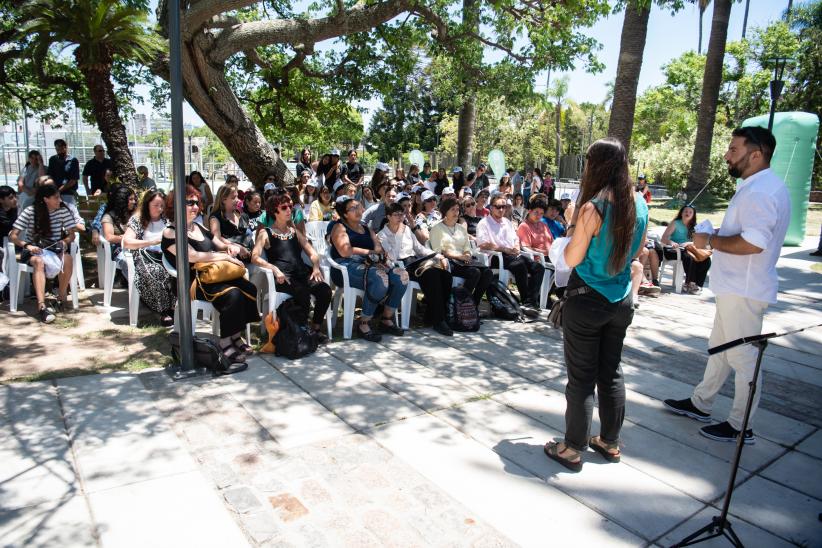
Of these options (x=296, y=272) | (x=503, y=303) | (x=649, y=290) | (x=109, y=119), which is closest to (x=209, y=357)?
(x=296, y=272)

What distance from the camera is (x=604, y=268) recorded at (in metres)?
2.90

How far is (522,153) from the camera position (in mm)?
47094

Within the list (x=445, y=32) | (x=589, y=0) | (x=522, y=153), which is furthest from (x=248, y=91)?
(x=522, y=153)

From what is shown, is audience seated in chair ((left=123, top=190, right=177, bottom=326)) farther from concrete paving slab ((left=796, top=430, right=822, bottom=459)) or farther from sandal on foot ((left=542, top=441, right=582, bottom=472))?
concrete paving slab ((left=796, top=430, right=822, bottom=459))

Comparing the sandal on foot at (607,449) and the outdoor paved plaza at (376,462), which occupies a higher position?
the sandal on foot at (607,449)

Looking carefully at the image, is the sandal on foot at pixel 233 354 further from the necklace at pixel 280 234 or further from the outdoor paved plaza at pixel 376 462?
the necklace at pixel 280 234

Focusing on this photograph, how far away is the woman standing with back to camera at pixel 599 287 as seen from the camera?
2855 millimetres

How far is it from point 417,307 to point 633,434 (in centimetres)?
344

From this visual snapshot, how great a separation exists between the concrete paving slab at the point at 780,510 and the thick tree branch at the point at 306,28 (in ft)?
21.4

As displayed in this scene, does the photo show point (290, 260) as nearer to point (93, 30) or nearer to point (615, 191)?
point (615, 191)

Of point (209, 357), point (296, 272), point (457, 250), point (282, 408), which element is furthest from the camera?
point (457, 250)

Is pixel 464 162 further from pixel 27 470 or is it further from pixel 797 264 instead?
pixel 27 470

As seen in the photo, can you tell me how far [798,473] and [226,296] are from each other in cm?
399

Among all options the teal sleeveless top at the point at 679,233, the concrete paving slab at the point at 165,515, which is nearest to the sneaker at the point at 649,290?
the teal sleeveless top at the point at 679,233
